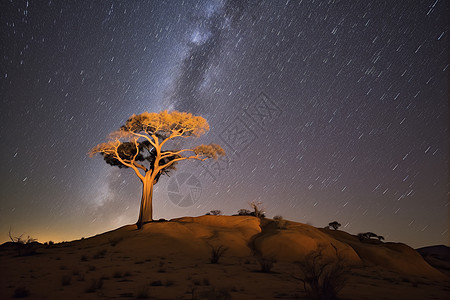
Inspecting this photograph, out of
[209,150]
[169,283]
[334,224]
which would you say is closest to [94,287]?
[169,283]

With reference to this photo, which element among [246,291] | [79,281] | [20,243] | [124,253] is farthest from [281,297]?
[20,243]

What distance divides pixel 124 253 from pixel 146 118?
13.4m

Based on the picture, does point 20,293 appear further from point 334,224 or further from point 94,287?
point 334,224

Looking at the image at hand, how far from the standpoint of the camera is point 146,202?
24719 mm

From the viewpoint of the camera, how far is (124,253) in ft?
48.1

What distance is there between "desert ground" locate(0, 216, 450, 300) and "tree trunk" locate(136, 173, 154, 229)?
2875 millimetres

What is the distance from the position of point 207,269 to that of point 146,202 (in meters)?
15.2

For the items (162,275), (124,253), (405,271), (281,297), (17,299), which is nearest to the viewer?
(17,299)

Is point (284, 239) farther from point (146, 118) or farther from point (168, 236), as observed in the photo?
point (146, 118)

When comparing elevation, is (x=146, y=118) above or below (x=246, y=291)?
above

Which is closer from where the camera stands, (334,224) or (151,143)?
(151,143)

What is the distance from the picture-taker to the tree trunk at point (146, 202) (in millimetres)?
24234

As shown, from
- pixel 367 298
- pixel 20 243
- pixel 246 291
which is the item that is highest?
pixel 20 243

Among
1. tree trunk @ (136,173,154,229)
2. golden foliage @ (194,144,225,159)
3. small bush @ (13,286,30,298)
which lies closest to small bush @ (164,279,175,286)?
small bush @ (13,286,30,298)
